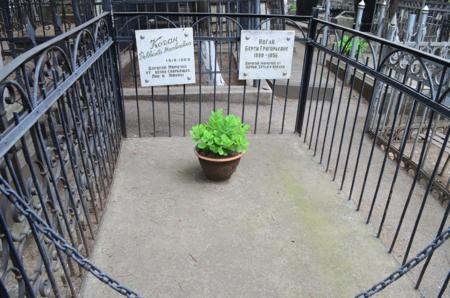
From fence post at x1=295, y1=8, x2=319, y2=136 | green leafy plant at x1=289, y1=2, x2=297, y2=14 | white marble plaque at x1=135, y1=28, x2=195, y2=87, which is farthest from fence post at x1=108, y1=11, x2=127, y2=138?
green leafy plant at x1=289, y1=2, x2=297, y2=14

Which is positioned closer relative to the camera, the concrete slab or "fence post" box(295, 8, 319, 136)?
the concrete slab

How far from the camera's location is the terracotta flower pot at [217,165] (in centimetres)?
337

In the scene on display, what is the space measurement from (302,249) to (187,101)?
354 cm

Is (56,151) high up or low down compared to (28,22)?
down

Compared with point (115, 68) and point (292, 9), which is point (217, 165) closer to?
point (115, 68)

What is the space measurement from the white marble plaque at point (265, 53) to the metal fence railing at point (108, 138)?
162mm

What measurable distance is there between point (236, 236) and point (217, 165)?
2.47ft

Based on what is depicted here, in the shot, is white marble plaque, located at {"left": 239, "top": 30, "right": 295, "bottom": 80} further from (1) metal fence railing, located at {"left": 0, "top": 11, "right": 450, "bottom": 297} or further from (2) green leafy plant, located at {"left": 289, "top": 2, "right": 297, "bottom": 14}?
(2) green leafy plant, located at {"left": 289, "top": 2, "right": 297, "bottom": 14}

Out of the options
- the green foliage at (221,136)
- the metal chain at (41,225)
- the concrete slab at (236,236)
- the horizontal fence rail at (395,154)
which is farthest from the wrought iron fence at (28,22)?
the metal chain at (41,225)

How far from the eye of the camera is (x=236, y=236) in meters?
2.89

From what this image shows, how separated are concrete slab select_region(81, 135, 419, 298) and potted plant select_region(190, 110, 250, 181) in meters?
0.26

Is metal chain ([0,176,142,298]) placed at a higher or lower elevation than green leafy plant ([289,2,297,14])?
higher

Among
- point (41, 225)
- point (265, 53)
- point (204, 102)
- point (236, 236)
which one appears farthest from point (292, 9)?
point (41, 225)

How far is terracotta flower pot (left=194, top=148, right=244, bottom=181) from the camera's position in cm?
337
